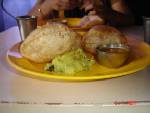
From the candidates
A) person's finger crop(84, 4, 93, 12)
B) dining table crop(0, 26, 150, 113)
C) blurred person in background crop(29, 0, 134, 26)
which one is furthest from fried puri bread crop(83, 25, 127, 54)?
person's finger crop(84, 4, 93, 12)

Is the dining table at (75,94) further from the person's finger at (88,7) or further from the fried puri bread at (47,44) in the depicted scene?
the person's finger at (88,7)

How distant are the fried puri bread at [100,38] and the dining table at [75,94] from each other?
0.16 m

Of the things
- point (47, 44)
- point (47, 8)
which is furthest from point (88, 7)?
point (47, 44)

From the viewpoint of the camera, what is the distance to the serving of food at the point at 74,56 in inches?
31.3

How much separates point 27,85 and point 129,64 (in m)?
0.32

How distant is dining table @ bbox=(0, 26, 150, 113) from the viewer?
0.64m

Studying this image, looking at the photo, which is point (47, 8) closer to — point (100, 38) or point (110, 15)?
point (110, 15)

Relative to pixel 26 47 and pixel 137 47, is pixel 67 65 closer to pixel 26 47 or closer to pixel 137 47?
pixel 26 47

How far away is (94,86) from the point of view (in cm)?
75

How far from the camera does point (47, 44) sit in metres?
0.88

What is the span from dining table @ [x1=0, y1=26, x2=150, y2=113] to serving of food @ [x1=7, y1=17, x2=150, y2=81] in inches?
0.9

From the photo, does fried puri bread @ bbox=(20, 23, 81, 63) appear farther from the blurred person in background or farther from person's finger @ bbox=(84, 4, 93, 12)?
person's finger @ bbox=(84, 4, 93, 12)

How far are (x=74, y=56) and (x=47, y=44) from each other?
0.11m

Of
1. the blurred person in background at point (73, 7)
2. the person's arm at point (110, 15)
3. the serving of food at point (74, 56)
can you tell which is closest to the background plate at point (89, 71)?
the serving of food at point (74, 56)
